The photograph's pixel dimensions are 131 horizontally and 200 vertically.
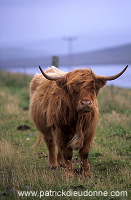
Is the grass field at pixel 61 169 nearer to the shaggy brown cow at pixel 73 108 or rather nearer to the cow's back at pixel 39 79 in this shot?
the shaggy brown cow at pixel 73 108

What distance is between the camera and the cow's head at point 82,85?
4.46 meters

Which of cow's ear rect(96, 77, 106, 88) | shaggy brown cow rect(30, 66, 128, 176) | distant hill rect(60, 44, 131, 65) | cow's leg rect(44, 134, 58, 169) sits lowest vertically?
distant hill rect(60, 44, 131, 65)

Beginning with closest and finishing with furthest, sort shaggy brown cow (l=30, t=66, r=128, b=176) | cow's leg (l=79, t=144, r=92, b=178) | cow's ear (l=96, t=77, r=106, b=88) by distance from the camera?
1. shaggy brown cow (l=30, t=66, r=128, b=176)
2. cow's ear (l=96, t=77, r=106, b=88)
3. cow's leg (l=79, t=144, r=92, b=178)

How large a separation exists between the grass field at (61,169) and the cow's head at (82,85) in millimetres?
1077

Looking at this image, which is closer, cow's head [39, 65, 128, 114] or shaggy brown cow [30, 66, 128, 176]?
cow's head [39, 65, 128, 114]

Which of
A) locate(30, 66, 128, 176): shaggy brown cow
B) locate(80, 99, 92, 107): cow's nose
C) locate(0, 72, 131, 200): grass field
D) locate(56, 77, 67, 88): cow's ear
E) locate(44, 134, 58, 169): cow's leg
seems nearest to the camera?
locate(0, 72, 131, 200): grass field

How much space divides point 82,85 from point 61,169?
185 cm

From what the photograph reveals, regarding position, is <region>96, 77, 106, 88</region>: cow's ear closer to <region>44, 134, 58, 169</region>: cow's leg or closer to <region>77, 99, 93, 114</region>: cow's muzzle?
<region>77, 99, 93, 114</region>: cow's muzzle

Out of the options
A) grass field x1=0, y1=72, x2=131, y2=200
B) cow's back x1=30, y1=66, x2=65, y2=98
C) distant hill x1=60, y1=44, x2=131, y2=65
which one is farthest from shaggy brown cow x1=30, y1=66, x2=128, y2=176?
distant hill x1=60, y1=44, x2=131, y2=65

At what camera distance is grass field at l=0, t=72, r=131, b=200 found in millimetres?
4258

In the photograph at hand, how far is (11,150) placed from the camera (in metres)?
5.86

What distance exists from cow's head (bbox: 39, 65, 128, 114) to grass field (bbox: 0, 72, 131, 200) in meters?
1.08

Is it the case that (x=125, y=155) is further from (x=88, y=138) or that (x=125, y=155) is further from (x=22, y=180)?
(x=22, y=180)

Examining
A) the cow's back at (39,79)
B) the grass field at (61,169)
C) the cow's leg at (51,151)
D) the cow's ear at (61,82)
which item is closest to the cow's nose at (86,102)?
the cow's ear at (61,82)
